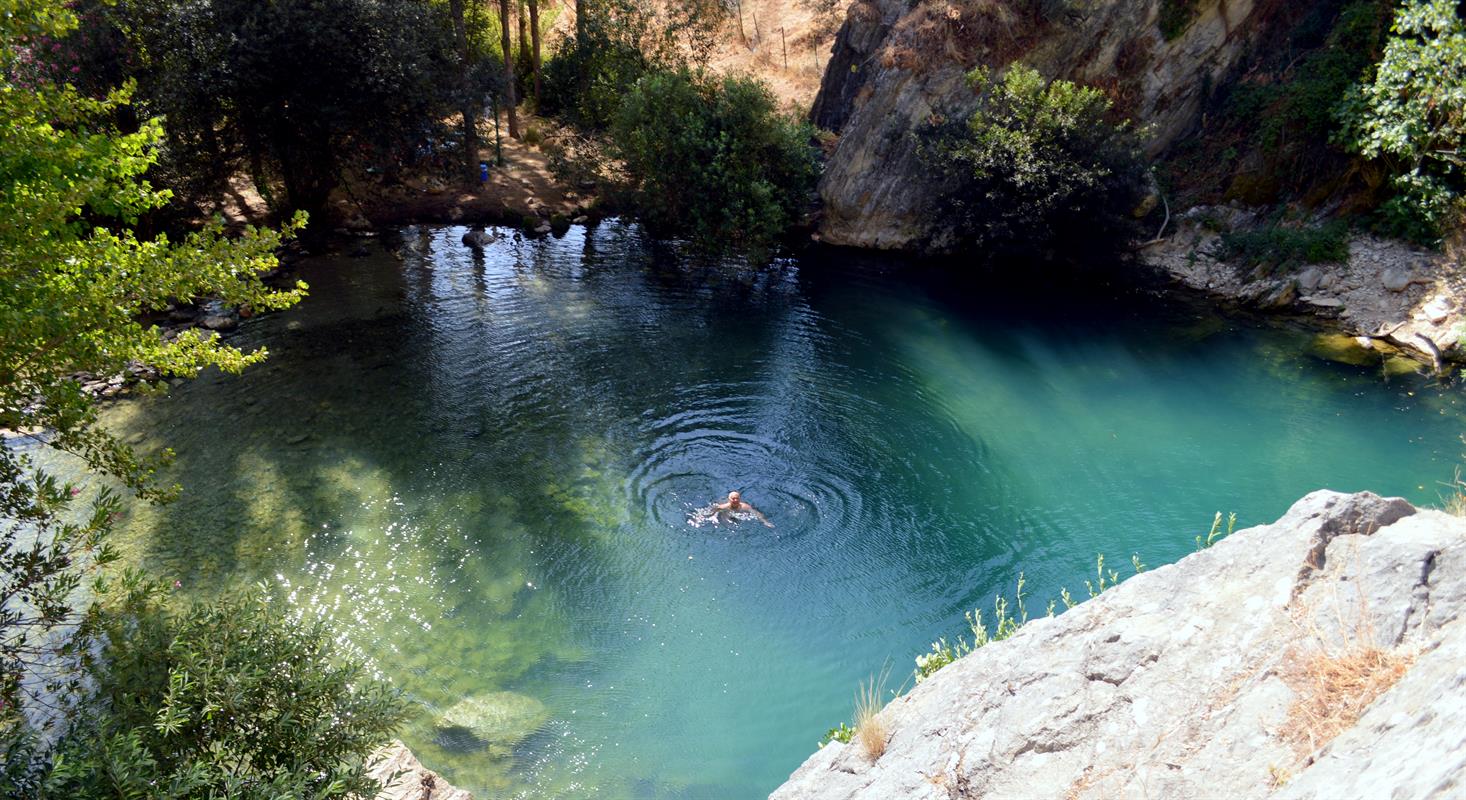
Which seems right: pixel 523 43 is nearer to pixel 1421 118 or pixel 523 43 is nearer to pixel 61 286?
pixel 61 286

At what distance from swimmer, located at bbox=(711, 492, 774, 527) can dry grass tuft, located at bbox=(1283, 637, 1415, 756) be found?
10.3m

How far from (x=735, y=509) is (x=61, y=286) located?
34.3 ft

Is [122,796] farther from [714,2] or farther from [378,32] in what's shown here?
[714,2]

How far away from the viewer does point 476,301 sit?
994 inches

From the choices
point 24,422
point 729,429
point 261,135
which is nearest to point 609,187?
point 261,135

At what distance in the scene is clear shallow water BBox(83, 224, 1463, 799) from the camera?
1205 centimetres

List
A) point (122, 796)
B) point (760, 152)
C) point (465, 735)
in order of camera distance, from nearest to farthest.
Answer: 1. point (122, 796)
2. point (465, 735)
3. point (760, 152)

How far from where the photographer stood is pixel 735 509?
50.8 feet

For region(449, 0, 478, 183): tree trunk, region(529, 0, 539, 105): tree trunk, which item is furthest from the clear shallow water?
region(529, 0, 539, 105): tree trunk

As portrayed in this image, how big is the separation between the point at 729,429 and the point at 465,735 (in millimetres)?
9338

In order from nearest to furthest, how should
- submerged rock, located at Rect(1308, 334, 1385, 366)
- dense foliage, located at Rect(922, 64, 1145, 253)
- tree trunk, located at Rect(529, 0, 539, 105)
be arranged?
submerged rock, located at Rect(1308, 334, 1385, 366)
dense foliage, located at Rect(922, 64, 1145, 253)
tree trunk, located at Rect(529, 0, 539, 105)

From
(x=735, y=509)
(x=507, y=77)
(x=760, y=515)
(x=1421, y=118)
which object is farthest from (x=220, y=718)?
(x=1421, y=118)

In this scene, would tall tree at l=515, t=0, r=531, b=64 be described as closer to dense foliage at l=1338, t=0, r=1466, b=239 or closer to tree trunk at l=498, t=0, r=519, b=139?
tree trunk at l=498, t=0, r=519, b=139

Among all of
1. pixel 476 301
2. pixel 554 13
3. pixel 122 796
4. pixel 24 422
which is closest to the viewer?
pixel 122 796
